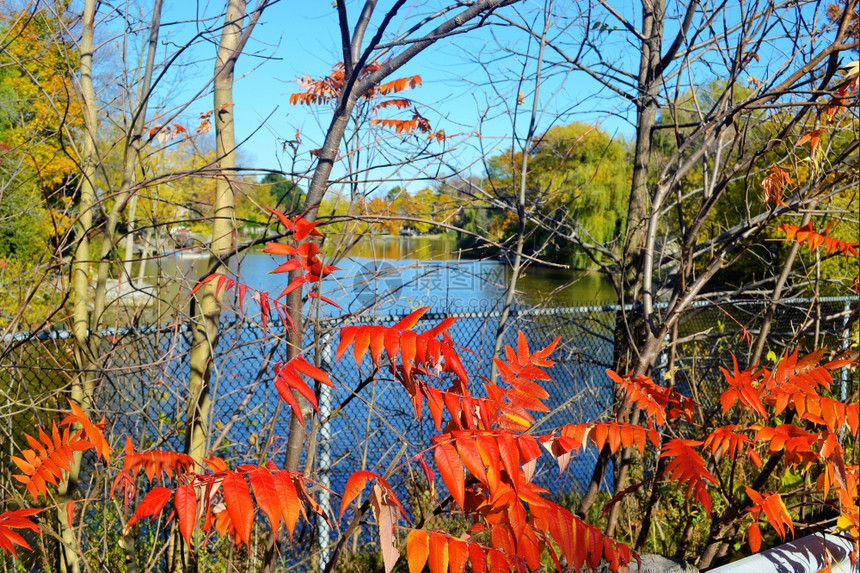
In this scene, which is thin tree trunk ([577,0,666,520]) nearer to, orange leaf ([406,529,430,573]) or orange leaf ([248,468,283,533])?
orange leaf ([406,529,430,573])

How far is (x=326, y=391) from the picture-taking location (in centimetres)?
331

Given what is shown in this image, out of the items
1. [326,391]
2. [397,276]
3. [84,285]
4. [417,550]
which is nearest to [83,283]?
[84,285]

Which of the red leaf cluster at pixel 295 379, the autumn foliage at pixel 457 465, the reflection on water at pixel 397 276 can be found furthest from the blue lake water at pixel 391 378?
the red leaf cluster at pixel 295 379

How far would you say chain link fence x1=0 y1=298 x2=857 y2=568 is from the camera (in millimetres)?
2711

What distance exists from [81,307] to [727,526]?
2.93 meters

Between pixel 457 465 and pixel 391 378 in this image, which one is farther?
pixel 391 378

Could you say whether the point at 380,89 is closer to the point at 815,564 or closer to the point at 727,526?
the point at 727,526

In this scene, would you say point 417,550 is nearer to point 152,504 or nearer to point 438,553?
point 438,553

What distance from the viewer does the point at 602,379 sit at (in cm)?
614

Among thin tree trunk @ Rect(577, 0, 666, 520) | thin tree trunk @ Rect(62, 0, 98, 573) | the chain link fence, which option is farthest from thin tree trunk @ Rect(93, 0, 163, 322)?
thin tree trunk @ Rect(577, 0, 666, 520)

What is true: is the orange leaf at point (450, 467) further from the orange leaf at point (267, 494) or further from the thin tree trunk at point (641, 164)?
the thin tree trunk at point (641, 164)

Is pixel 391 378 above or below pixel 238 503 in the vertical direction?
below

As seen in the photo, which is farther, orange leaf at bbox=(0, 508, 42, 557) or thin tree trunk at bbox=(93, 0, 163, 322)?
thin tree trunk at bbox=(93, 0, 163, 322)

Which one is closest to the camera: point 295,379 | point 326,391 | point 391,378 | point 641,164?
point 295,379
